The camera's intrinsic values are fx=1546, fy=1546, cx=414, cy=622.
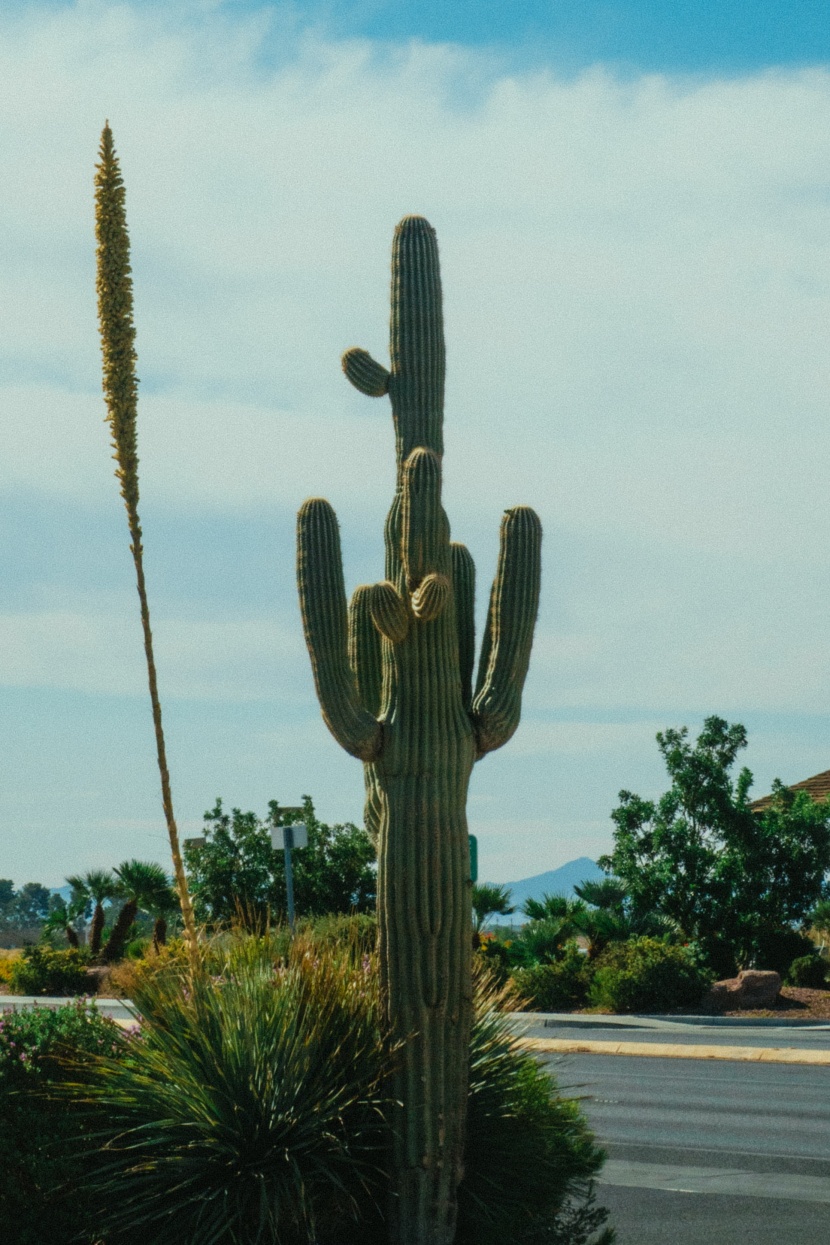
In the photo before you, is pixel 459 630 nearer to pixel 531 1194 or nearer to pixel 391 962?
pixel 391 962

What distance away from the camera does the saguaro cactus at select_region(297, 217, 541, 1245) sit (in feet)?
26.5

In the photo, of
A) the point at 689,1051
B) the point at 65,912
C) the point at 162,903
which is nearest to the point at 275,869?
the point at 162,903

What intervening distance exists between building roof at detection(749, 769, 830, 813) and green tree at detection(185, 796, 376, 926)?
9.01 m

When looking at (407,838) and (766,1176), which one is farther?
(766,1176)

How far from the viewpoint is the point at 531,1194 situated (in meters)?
8.35

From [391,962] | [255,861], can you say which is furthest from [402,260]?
[255,861]

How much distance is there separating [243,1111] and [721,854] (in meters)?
23.4

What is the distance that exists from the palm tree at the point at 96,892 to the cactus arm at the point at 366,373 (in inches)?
1175

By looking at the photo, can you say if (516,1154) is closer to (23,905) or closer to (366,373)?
(366,373)

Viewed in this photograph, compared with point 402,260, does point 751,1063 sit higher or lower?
lower

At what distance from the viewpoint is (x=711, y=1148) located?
13195mm

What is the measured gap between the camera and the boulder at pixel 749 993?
2598cm

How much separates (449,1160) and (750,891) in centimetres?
2233

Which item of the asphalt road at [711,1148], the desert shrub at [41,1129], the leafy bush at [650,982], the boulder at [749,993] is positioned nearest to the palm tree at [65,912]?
the leafy bush at [650,982]
